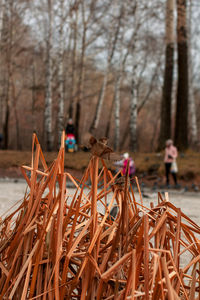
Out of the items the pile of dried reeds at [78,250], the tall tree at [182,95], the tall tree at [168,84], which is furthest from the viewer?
the tall tree at [168,84]

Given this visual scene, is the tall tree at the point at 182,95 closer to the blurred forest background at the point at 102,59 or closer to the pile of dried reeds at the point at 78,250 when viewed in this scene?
the blurred forest background at the point at 102,59

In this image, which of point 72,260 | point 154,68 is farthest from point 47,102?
point 72,260

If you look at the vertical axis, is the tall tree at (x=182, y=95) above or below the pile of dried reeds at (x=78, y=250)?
above

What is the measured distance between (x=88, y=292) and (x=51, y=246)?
0.53 feet

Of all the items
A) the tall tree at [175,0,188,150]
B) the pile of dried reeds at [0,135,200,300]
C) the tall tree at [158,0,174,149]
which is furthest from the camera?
the tall tree at [158,0,174,149]

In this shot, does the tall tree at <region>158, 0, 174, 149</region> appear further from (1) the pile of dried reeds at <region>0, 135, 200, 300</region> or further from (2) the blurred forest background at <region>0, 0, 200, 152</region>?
(1) the pile of dried reeds at <region>0, 135, 200, 300</region>

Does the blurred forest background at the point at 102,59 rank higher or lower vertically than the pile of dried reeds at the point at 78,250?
higher

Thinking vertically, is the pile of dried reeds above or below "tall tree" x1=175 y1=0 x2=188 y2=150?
below

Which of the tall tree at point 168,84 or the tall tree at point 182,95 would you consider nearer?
the tall tree at point 182,95

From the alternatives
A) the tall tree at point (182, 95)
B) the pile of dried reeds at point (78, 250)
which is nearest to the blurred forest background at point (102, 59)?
the tall tree at point (182, 95)

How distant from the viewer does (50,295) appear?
3.27 feet

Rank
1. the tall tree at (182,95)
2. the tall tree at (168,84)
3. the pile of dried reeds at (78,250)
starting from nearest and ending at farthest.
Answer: the pile of dried reeds at (78,250), the tall tree at (182,95), the tall tree at (168,84)

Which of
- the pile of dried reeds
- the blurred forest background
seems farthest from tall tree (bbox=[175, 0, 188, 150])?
the pile of dried reeds

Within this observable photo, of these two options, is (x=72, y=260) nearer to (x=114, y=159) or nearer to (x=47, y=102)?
(x=114, y=159)
